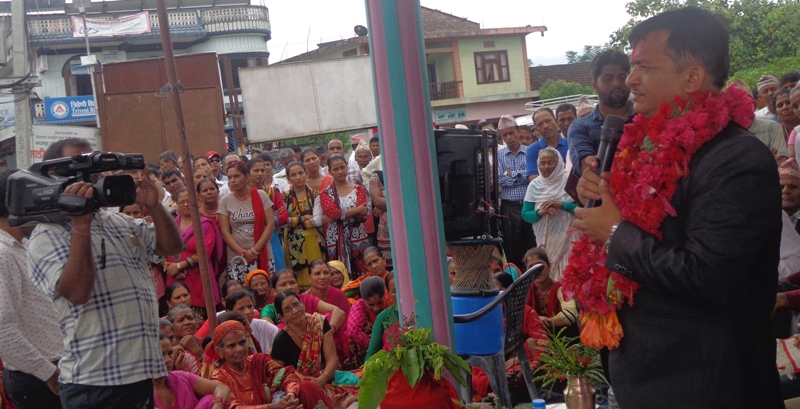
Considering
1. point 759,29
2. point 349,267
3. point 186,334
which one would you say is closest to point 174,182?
point 349,267

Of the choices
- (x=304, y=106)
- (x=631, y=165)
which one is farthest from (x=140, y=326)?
(x=304, y=106)


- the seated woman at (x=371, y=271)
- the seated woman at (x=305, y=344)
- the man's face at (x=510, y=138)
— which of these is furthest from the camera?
the man's face at (x=510, y=138)

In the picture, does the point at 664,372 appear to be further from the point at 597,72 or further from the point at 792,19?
the point at 792,19

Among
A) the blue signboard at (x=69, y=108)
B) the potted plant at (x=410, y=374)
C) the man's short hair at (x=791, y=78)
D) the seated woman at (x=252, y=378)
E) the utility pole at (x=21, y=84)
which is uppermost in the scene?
the blue signboard at (x=69, y=108)

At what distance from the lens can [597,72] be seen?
12.3 ft

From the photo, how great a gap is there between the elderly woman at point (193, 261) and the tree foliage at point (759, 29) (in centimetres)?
1315

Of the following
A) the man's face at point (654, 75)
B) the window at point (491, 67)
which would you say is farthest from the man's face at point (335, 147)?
the window at point (491, 67)

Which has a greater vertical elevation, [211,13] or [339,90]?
[211,13]

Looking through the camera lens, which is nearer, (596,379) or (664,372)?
(664,372)

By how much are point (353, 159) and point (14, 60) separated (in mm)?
4484

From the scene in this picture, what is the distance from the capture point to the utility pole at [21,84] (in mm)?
10234

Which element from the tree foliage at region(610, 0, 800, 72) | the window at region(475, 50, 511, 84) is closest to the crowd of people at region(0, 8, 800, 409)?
the tree foliage at region(610, 0, 800, 72)

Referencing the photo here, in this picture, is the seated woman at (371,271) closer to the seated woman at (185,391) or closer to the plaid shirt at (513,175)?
the plaid shirt at (513,175)

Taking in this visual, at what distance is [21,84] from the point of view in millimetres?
10508
